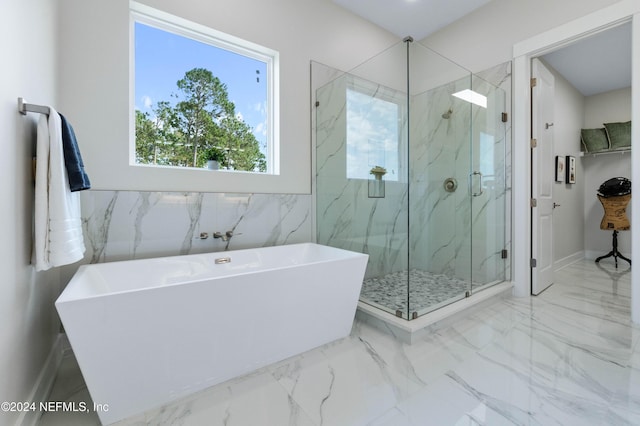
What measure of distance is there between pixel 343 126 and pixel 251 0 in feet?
4.47

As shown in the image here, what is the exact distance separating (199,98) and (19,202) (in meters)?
1.64

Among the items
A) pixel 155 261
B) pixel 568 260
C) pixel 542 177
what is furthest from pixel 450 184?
pixel 568 260

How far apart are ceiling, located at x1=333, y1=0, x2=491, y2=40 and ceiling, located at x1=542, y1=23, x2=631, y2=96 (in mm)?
1177

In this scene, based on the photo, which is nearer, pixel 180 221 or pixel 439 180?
pixel 180 221

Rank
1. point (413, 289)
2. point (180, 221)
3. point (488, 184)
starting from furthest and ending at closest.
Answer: point (488, 184), point (413, 289), point (180, 221)

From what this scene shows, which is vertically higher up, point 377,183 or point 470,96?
point 470,96

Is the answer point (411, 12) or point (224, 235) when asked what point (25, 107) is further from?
point (411, 12)

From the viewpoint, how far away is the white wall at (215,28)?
6.30 feet

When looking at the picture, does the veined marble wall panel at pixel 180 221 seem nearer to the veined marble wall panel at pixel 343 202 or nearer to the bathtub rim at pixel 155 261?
the bathtub rim at pixel 155 261

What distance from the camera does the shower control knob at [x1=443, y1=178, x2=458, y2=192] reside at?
295cm

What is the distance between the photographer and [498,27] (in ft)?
10.0

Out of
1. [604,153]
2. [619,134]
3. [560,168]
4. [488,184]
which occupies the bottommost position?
[488,184]

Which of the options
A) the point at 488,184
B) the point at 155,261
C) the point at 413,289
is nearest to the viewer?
the point at 155,261

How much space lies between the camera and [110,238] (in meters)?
Result: 2.01
